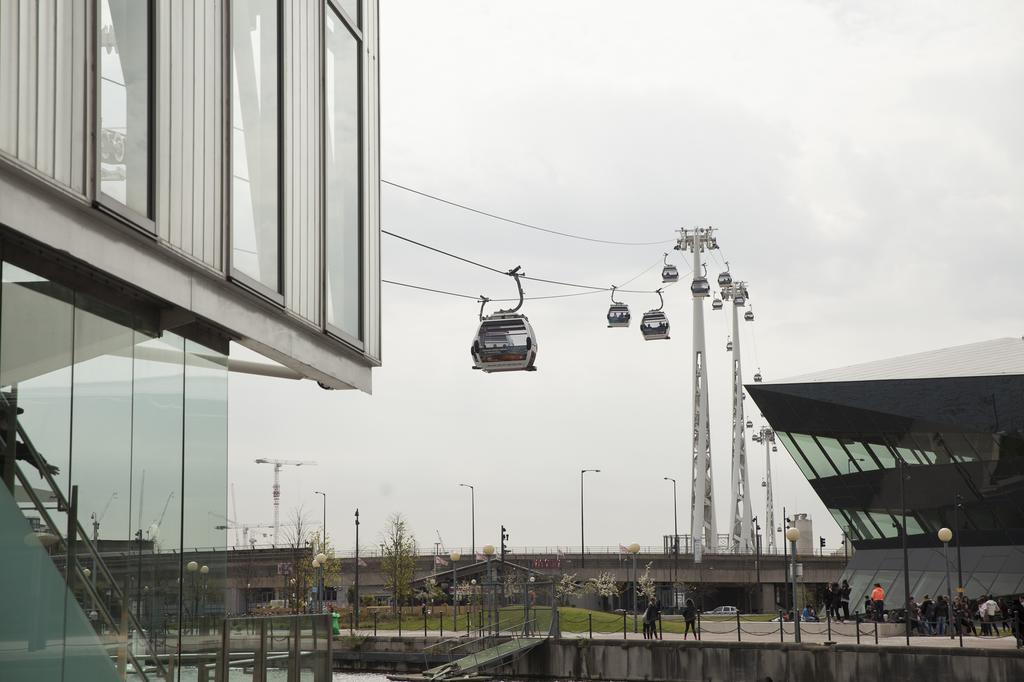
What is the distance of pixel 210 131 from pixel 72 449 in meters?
3.80

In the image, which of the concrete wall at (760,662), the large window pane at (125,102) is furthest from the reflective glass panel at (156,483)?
the concrete wall at (760,662)

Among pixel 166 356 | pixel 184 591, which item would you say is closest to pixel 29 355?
pixel 166 356

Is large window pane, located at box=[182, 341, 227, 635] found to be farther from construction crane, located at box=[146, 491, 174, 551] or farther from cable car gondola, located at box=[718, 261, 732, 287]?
cable car gondola, located at box=[718, 261, 732, 287]

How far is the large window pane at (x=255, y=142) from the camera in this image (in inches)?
523

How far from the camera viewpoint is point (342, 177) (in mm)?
16828

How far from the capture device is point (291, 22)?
15031mm

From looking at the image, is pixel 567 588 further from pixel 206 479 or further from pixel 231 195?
pixel 231 195

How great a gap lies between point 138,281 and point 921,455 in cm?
4963

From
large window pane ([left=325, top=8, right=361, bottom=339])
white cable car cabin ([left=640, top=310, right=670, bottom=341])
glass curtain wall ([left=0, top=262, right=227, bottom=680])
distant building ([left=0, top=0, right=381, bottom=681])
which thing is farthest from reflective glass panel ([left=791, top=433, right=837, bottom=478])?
glass curtain wall ([left=0, top=262, right=227, bottom=680])

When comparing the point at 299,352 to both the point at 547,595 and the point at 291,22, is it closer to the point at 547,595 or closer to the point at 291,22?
the point at 291,22

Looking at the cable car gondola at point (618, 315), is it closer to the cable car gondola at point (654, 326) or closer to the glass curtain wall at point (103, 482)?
the cable car gondola at point (654, 326)

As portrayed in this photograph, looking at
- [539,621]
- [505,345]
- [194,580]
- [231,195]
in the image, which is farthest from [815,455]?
[194,580]

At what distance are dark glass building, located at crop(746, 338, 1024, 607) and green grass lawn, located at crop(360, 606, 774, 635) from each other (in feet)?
22.4

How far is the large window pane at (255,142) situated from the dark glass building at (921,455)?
1656 inches
